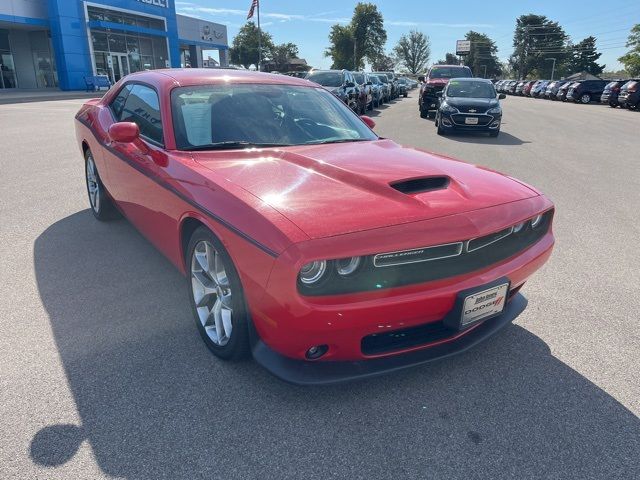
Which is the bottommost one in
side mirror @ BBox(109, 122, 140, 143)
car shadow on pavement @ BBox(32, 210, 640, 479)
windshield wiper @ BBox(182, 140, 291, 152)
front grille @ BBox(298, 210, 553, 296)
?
car shadow on pavement @ BBox(32, 210, 640, 479)

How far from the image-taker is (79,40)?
103 feet

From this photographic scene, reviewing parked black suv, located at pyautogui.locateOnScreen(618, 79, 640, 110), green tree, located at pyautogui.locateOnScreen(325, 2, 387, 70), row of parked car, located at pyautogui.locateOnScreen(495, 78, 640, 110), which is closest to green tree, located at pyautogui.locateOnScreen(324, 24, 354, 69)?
green tree, located at pyautogui.locateOnScreen(325, 2, 387, 70)

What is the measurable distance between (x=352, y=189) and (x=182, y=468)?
4.94 feet

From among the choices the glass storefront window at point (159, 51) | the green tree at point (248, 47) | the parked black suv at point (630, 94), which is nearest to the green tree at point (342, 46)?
the green tree at point (248, 47)

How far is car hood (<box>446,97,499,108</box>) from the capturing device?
12.9 metres

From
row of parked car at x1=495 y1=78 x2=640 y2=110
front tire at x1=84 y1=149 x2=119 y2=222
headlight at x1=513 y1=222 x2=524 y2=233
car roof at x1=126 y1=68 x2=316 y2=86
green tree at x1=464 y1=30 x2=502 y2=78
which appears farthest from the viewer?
green tree at x1=464 y1=30 x2=502 y2=78

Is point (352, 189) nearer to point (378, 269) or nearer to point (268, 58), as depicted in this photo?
point (378, 269)

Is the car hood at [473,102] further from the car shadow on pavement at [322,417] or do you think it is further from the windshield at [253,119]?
the car shadow on pavement at [322,417]

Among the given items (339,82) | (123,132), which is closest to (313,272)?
(123,132)

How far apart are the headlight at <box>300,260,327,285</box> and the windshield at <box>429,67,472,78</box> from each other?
19558 millimetres

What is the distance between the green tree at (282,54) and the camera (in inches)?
3354

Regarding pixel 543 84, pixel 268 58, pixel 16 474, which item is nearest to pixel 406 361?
pixel 16 474

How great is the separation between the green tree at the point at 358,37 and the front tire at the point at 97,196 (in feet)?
272

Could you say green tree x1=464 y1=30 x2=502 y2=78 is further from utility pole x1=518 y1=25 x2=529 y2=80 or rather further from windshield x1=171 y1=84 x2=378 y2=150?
windshield x1=171 y1=84 x2=378 y2=150
